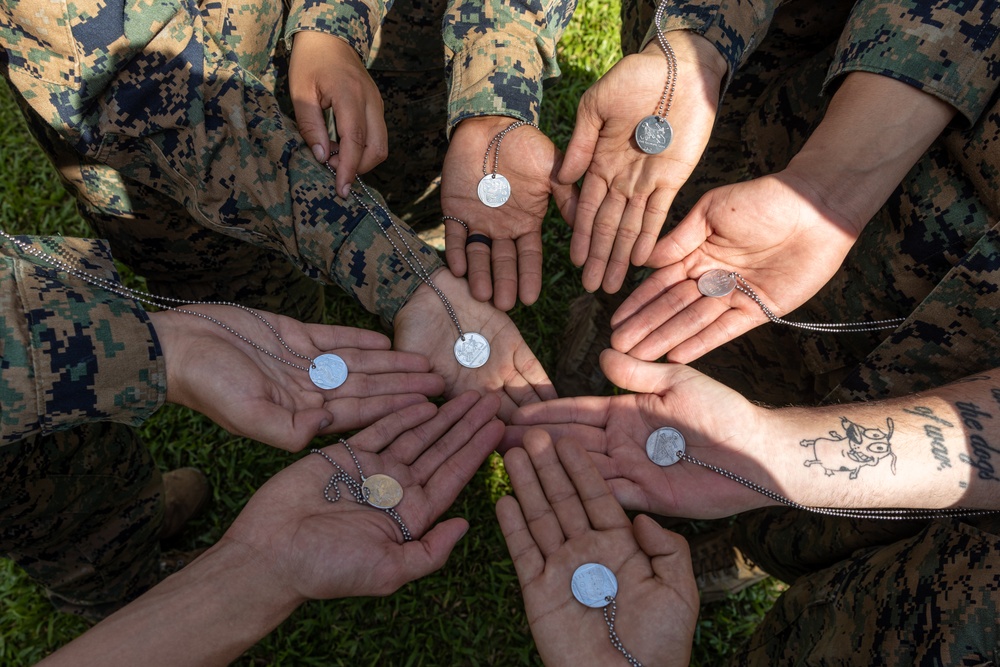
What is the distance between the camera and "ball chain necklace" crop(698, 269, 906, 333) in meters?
2.77

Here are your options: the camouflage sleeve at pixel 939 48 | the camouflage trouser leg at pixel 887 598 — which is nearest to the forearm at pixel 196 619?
the camouflage trouser leg at pixel 887 598

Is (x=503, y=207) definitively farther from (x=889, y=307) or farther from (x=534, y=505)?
(x=889, y=307)

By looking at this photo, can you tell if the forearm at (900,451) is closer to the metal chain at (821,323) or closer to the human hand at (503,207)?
the metal chain at (821,323)

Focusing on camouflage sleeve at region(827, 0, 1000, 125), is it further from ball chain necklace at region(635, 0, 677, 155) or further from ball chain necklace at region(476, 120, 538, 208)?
ball chain necklace at region(476, 120, 538, 208)

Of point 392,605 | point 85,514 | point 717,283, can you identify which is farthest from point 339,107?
point 392,605

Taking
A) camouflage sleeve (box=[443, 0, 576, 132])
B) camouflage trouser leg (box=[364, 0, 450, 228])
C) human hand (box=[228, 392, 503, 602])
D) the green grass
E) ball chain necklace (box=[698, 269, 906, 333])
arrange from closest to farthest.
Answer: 1. human hand (box=[228, 392, 503, 602])
2. ball chain necklace (box=[698, 269, 906, 333])
3. camouflage sleeve (box=[443, 0, 576, 132])
4. the green grass
5. camouflage trouser leg (box=[364, 0, 450, 228])

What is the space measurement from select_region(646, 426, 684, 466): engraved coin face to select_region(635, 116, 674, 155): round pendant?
129 centimetres

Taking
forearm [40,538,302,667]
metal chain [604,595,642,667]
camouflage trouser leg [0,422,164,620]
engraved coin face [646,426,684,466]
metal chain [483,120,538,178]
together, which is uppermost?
metal chain [483,120,538,178]

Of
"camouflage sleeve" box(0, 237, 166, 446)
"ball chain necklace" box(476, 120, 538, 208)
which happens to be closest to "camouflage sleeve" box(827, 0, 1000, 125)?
"ball chain necklace" box(476, 120, 538, 208)

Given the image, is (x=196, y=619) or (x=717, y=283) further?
(x=717, y=283)

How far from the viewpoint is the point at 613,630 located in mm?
2270

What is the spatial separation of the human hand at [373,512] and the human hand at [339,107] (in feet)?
3.86

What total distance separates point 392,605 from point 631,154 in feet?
9.02

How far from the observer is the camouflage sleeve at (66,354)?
214 centimetres
